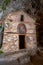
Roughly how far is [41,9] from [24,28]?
3.25m

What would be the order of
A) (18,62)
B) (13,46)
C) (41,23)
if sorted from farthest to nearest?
1. (41,23)
2. (13,46)
3. (18,62)

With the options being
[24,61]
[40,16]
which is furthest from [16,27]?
[24,61]

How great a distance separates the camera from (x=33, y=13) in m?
17.3

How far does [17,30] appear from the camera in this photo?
1555cm

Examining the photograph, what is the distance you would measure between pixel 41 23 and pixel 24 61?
8.09 m

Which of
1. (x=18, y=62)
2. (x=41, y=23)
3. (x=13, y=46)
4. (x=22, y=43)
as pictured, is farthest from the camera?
(x=41, y=23)

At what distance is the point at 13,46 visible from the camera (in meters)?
15.1

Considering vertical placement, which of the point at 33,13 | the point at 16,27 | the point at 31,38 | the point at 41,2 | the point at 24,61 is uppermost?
the point at 41,2

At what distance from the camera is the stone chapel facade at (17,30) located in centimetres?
1508

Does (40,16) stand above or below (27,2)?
below

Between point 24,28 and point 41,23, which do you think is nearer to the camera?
point 24,28

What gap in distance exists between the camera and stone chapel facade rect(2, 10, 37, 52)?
15.1 m

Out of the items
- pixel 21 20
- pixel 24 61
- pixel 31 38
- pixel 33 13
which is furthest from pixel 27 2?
pixel 24 61

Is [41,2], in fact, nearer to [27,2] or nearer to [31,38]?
[27,2]
